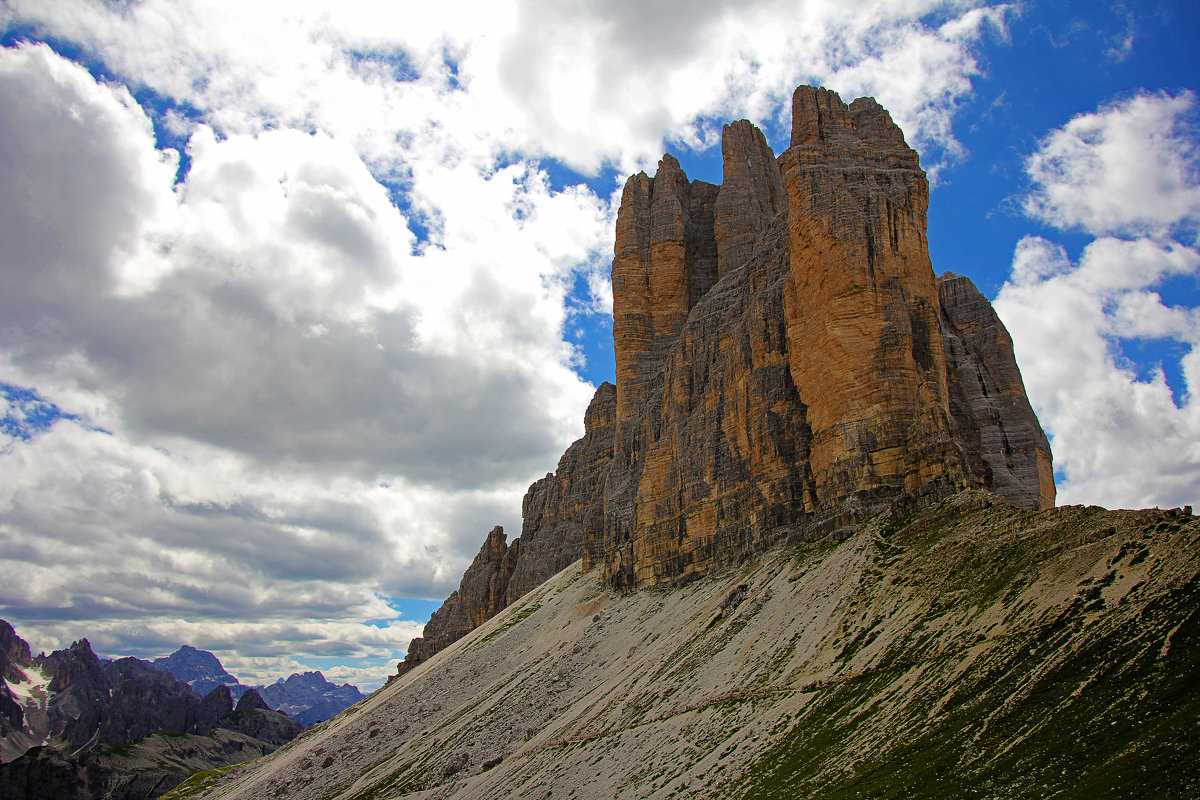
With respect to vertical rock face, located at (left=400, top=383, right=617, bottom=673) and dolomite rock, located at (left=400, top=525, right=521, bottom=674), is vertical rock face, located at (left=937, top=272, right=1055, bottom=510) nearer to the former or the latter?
vertical rock face, located at (left=400, top=383, right=617, bottom=673)

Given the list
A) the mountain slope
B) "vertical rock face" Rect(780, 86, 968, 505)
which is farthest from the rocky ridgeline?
the mountain slope

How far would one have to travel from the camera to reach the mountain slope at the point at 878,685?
2525 cm

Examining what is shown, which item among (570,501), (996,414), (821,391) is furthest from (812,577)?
(570,501)

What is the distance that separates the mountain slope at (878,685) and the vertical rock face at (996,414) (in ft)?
58.8

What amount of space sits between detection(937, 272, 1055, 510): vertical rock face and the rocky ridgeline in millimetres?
151

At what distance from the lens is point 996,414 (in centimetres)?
6969

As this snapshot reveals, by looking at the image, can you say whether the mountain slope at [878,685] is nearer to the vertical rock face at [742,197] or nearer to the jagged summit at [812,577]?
the jagged summit at [812,577]

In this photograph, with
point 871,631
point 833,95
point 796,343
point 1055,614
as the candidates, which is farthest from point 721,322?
point 1055,614

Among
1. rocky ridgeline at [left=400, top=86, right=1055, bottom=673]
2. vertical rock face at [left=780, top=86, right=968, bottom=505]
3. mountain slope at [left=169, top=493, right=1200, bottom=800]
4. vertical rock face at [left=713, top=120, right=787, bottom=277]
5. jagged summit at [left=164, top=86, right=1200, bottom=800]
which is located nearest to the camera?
mountain slope at [left=169, top=493, right=1200, bottom=800]

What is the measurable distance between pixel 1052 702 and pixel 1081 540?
36.0 ft

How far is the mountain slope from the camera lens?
25250 mm

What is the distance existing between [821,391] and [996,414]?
17.1 meters

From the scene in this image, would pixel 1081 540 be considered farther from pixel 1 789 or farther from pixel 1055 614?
pixel 1 789

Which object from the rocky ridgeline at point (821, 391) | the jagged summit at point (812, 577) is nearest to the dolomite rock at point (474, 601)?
the jagged summit at point (812, 577)
